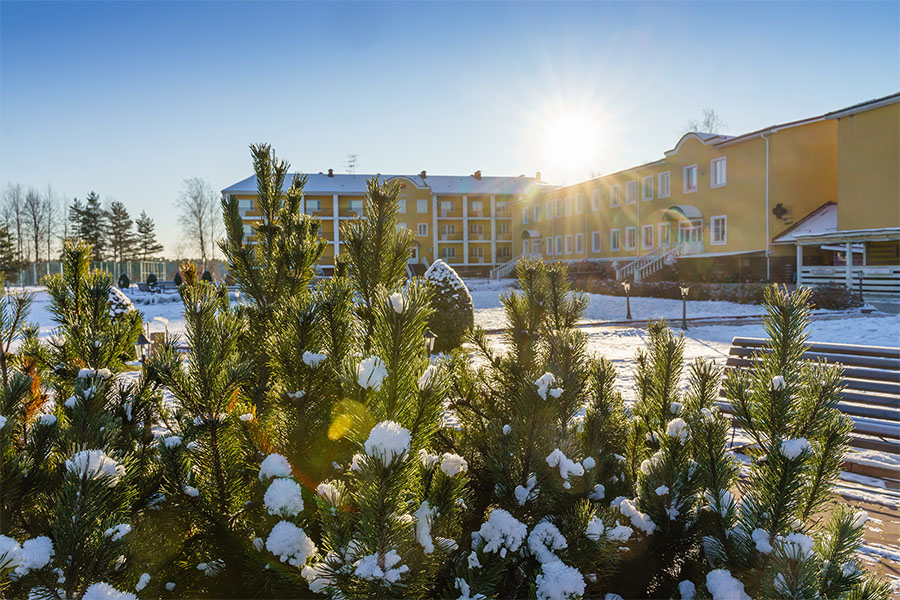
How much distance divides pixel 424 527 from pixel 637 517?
859mm

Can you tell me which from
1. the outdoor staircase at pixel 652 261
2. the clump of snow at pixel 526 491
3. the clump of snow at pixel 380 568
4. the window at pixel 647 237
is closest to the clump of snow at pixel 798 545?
the clump of snow at pixel 526 491

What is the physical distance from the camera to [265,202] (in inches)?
111

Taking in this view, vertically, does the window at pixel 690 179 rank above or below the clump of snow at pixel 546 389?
above

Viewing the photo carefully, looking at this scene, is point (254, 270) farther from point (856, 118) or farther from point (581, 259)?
point (581, 259)

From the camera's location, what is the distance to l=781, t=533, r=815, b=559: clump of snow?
1.44 m

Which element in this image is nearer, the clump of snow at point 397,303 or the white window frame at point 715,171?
the clump of snow at point 397,303

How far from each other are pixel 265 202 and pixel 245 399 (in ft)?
4.08

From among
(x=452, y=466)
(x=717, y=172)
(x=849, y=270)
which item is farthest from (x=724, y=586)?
(x=717, y=172)

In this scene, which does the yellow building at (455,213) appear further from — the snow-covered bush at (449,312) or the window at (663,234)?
the snow-covered bush at (449,312)

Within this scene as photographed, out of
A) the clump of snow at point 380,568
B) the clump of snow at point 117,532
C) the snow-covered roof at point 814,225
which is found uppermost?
the snow-covered roof at point 814,225

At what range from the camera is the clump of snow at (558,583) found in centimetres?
138

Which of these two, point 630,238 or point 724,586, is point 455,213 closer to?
point 630,238

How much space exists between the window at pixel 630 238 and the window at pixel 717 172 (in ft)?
22.3

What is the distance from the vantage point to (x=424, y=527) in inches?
51.4
